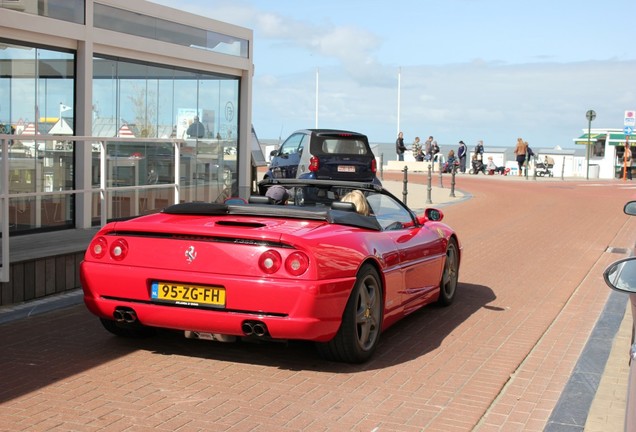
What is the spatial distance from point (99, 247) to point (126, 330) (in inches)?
32.2

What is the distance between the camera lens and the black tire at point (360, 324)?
6508mm

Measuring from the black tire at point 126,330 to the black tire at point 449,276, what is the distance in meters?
3.08

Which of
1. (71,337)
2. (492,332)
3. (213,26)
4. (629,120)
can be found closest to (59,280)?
(71,337)

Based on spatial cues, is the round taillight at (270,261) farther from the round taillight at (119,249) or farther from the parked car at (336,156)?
the parked car at (336,156)

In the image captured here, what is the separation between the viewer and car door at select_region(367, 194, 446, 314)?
7.73 meters

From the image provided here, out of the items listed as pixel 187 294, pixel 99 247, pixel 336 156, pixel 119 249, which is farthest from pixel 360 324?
pixel 336 156

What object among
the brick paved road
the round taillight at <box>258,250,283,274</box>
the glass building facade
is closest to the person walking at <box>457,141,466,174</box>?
the glass building facade

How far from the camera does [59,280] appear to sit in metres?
9.16

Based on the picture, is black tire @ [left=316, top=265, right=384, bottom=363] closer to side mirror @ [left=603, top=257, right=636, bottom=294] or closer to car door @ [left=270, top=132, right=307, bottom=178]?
side mirror @ [left=603, top=257, right=636, bottom=294]

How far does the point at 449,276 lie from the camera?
937 centimetres

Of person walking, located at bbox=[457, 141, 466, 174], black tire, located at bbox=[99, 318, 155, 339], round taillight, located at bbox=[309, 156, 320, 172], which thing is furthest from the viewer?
person walking, located at bbox=[457, 141, 466, 174]

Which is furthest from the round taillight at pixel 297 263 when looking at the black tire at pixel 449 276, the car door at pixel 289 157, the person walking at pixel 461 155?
the person walking at pixel 461 155

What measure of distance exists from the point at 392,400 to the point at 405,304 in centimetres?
202

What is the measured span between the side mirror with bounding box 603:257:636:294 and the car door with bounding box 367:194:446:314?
12.8 feet
